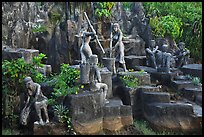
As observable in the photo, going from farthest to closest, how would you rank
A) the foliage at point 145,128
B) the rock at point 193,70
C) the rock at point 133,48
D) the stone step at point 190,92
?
the rock at point 133,48, the rock at point 193,70, the stone step at point 190,92, the foliage at point 145,128

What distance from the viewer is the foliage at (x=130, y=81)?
31.0 ft

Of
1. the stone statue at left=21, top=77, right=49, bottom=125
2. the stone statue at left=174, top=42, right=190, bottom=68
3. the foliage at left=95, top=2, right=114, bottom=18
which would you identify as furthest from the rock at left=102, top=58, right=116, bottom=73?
the foliage at left=95, top=2, right=114, bottom=18

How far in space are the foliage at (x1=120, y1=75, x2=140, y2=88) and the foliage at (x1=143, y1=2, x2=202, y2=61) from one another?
5.91m

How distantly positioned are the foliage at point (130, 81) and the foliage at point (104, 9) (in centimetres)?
481

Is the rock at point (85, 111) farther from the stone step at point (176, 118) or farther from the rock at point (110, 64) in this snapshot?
the rock at point (110, 64)

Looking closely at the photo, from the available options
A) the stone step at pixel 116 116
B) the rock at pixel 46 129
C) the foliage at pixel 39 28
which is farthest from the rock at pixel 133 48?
the rock at pixel 46 129

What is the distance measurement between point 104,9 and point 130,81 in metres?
5.50

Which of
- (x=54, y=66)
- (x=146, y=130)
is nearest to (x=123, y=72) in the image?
(x=146, y=130)

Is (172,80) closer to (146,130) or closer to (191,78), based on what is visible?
(191,78)

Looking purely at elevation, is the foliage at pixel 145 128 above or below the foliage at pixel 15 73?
below

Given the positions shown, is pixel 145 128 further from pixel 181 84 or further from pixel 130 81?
pixel 181 84

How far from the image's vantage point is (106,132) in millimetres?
8242

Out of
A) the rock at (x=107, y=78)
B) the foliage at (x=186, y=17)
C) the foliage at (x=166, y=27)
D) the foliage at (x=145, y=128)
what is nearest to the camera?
the foliage at (x=145, y=128)

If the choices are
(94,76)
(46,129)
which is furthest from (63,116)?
(94,76)
